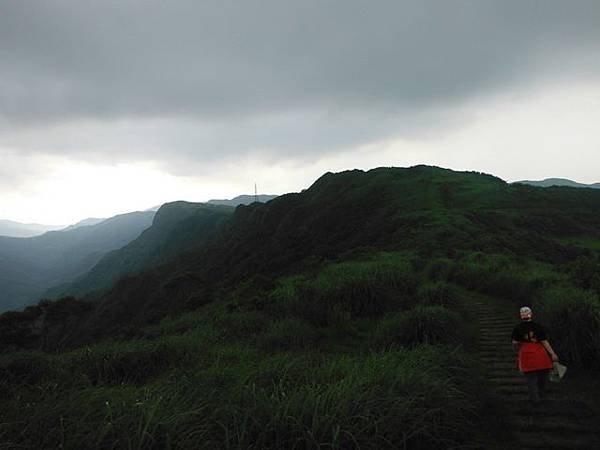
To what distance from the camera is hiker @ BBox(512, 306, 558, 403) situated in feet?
16.9

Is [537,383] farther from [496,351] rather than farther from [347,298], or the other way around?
[347,298]

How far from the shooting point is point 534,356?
17.2 ft

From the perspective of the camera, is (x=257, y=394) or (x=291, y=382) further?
(x=291, y=382)

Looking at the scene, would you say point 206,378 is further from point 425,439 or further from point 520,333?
point 520,333

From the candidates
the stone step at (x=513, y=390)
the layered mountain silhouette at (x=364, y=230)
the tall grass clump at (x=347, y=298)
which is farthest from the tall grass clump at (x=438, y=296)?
the layered mountain silhouette at (x=364, y=230)

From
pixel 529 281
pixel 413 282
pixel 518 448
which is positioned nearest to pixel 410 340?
pixel 518 448

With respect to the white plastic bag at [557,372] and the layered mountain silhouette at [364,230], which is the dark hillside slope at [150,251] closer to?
the layered mountain silhouette at [364,230]

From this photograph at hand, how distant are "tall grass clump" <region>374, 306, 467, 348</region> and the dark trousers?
181 centimetres

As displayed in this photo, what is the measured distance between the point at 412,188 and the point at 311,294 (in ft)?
194

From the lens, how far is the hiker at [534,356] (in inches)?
203

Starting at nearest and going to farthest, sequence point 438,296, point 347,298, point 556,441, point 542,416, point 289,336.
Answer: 1. point 556,441
2. point 542,416
3. point 289,336
4. point 438,296
5. point 347,298

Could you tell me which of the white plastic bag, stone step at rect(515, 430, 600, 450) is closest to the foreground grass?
stone step at rect(515, 430, 600, 450)

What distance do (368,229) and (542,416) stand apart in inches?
1549

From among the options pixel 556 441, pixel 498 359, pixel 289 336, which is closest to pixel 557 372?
pixel 556 441
